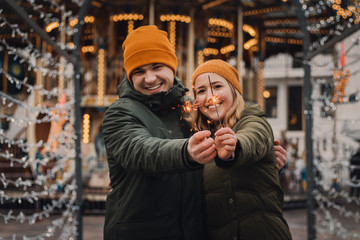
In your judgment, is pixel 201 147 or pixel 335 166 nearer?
pixel 201 147

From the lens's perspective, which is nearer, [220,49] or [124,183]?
[124,183]

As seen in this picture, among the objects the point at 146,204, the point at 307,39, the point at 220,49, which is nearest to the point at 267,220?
the point at 146,204

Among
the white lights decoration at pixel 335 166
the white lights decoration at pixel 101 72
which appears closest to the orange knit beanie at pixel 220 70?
the white lights decoration at pixel 335 166

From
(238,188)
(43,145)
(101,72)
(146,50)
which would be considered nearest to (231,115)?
(238,188)

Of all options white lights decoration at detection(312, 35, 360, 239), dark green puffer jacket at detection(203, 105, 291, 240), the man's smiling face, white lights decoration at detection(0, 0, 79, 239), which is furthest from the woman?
white lights decoration at detection(312, 35, 360, 239)

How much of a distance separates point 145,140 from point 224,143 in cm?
32

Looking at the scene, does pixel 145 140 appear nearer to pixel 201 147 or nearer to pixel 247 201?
pixel 201 147

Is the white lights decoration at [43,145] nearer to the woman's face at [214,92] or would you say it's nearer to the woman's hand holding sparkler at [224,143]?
the woman's face at [214,92]

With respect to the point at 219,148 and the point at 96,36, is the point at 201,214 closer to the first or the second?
the point at 219,148

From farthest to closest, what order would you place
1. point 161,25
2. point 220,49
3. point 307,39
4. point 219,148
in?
point 220,49 → point 161,25 → point 307,39 → point 219,148

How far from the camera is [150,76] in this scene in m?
A: 1.82

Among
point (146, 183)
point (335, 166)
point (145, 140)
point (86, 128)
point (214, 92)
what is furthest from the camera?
point (86, 128)

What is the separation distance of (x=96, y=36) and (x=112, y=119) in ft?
34.1

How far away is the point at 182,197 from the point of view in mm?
1822
